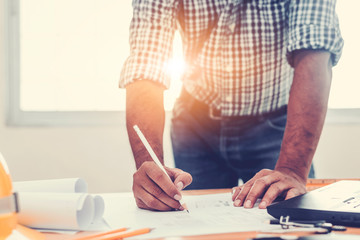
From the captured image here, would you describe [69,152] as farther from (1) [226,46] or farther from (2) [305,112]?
(2) [305,112]

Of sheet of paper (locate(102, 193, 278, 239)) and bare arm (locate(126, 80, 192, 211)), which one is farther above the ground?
bare arm (locate(126, 80, 192, 211))

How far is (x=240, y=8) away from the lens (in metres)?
1.27

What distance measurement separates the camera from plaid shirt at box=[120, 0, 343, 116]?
1224 mm

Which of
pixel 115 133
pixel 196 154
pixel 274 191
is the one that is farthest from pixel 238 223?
pixel 115 133

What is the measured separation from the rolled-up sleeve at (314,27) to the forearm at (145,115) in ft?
1.20

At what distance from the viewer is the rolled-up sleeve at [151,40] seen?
1.17 metres

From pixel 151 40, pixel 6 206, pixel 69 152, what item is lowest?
pixel 69 152

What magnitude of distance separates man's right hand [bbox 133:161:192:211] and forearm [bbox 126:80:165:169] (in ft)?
0.60

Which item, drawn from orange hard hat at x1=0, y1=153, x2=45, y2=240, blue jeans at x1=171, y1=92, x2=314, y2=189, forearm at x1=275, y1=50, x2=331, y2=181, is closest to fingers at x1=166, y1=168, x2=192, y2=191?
forearm at x1=275, y1=50, x2=331, y2=181

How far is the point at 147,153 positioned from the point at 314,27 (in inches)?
19.6

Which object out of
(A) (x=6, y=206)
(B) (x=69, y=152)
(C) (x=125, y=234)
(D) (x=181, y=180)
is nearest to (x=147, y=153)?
(D) (x=181, y=180)

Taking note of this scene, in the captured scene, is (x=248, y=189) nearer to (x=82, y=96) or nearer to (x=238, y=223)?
(x=238, y=223)

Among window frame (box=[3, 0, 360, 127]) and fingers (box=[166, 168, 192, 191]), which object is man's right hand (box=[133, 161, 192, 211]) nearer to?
fingers (box=[166, 168, 192, 191])

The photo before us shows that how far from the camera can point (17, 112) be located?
2467mm
